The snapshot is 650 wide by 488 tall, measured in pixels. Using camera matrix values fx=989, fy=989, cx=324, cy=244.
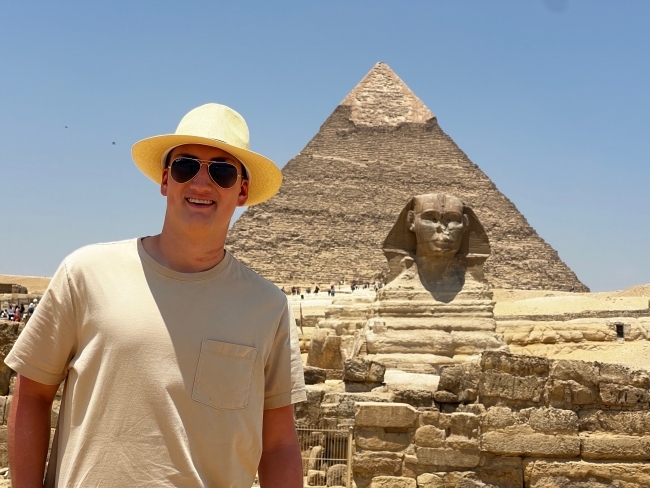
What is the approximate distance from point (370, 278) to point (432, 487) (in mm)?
121901

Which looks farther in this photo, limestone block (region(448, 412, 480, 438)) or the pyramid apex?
the pyramid apex

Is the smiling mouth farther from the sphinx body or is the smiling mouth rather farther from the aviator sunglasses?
the sphinx body

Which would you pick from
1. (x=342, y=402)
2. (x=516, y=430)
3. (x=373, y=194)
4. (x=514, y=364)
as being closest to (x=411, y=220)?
(x=342, y=402)

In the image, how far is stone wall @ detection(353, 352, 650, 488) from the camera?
144 inches

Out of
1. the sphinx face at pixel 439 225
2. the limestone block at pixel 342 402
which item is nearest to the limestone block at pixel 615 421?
the limestone block at pixel 342 402

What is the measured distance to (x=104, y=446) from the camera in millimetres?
1714

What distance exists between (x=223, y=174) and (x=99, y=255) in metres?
0.29

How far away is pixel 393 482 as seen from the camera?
3.87m

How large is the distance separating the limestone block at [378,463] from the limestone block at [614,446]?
0.71 meters

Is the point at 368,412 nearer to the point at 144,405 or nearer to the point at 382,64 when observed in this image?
the point at 144,405

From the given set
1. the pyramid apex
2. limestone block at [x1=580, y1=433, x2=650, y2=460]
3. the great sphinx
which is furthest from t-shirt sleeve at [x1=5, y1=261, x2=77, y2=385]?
the pyramid apex

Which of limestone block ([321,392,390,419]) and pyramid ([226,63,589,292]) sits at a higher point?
pyramid ([226,63,589,292])

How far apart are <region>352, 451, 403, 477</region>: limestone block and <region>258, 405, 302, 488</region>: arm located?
6.49ft

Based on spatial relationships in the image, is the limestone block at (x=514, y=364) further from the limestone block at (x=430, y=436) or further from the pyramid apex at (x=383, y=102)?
the pyramid apex at (x=383, y=102)
